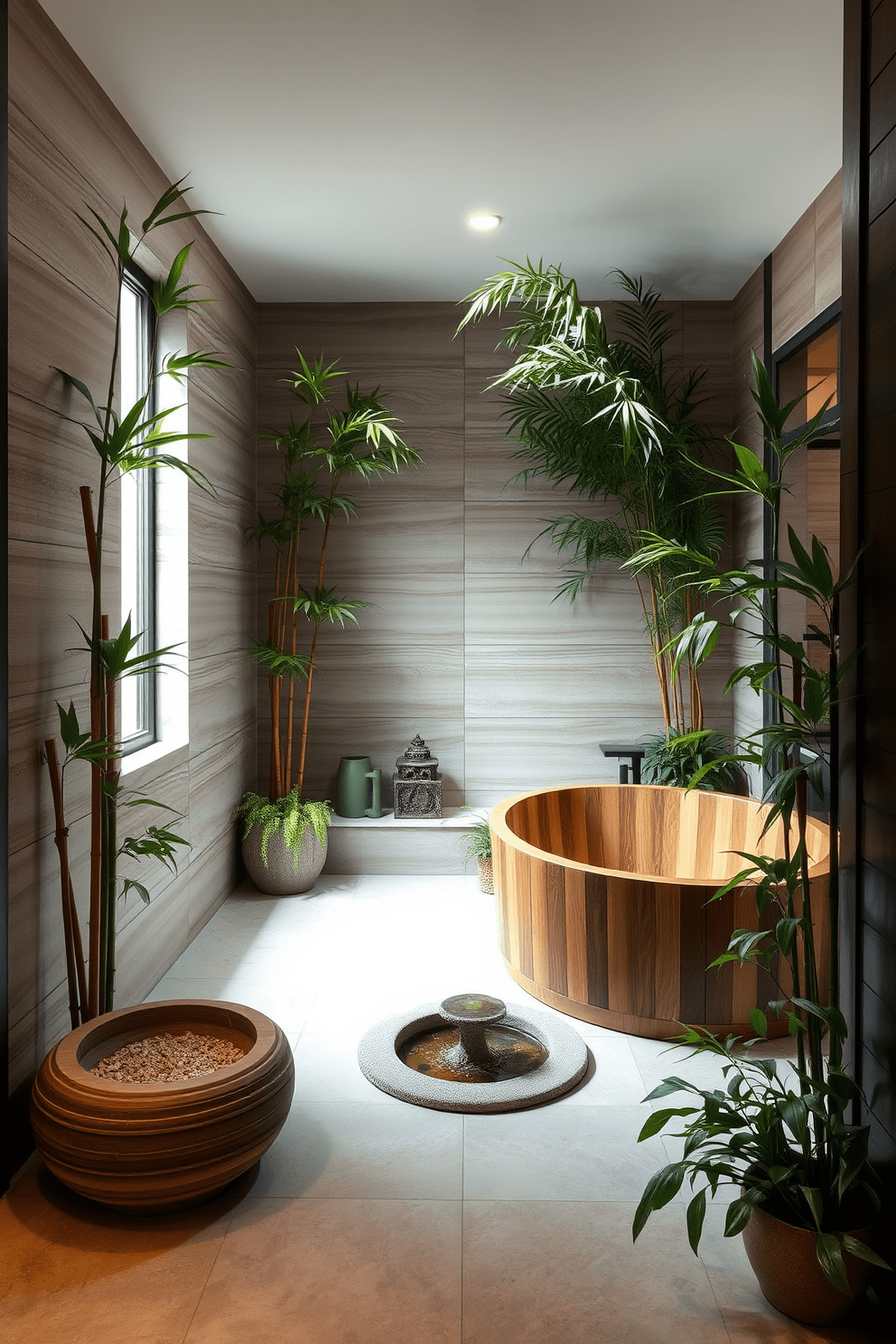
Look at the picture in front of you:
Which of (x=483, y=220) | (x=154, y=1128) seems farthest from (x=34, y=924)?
(x=483, y=220)

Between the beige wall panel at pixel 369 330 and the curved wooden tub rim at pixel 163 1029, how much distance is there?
345 centimetres

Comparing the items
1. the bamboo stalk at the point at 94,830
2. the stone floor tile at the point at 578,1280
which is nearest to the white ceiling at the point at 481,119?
the bamboo stalk at the point at 94,830

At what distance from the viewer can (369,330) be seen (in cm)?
489

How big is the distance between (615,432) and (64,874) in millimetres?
2989

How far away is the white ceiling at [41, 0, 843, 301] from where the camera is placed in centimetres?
252

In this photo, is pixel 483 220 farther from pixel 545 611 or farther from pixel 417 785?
pixel 417 785

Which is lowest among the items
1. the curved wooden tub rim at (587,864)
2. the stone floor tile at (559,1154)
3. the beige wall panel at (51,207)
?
the stone floor tile at (559,1154)

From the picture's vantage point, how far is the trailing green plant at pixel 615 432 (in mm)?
3932

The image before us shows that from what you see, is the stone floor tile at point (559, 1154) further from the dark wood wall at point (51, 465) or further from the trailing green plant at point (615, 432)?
the trailing green plant at point (615, 432)

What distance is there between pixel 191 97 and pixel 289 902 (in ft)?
9.97

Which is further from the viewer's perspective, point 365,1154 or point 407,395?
point 407,395

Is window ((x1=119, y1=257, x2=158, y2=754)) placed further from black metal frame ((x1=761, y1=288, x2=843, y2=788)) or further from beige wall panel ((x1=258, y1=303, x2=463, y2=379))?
Result: black metal frame ((x1=761, y1=288, x2=843, y2=788))

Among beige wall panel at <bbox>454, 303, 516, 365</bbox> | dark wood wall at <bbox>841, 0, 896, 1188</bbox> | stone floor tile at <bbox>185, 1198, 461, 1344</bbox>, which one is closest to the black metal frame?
beige wall panel at <bbox>454, 303, 516, 365</bbox>

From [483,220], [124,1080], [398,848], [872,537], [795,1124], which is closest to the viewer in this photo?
[795,1124]
